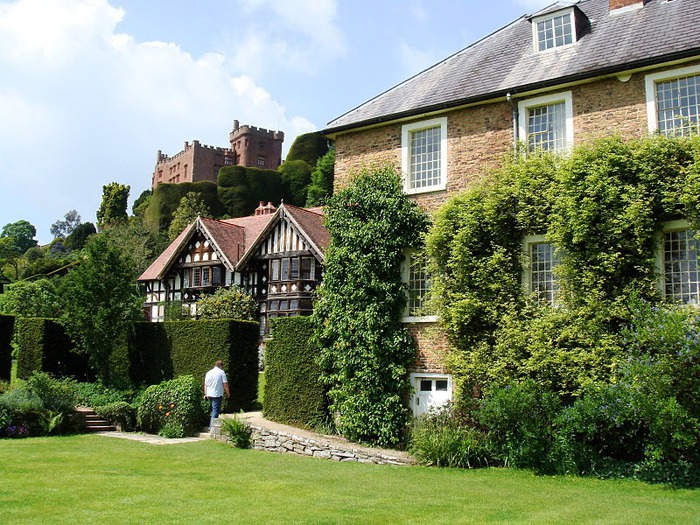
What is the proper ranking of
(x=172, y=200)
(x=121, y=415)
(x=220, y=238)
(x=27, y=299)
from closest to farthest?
1. (x=121, y=415)
2. (x=220, y=238)
3. (x=27, y=299)
4. (x=172, y=200)

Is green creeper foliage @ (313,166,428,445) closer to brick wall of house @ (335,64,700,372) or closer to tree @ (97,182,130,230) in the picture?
brick wall of house @ (335,64,700,372)

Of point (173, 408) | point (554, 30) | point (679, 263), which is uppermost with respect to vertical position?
point (554, 30)

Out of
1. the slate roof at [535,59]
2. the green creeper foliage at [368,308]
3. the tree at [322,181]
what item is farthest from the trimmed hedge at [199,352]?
the tree at [322,181]

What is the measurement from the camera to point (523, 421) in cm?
1262

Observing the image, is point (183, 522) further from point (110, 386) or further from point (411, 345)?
point (110, 386)

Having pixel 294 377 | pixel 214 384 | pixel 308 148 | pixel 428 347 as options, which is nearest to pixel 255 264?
pixel 214 384

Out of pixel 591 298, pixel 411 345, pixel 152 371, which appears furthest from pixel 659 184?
pixel 152 371

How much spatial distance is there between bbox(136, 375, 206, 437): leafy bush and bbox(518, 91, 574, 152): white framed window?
10.5 metres

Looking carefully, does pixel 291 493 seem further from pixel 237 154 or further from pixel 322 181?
pixel 237 154

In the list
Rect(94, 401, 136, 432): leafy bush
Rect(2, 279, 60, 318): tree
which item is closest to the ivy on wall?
Rect(94, 401, 136, 432): leafy bush

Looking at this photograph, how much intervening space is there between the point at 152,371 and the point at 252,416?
5017mm

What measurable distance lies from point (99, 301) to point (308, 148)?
195ft

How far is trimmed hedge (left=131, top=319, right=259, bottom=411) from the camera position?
779 inches

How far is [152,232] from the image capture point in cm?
6172
